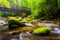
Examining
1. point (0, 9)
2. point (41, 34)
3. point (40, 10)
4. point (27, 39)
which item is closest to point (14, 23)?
point (41, 34)

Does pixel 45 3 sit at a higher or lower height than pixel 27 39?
higher

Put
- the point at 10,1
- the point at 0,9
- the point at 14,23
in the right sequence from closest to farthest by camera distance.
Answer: the point at 14,23
the point at 0,9
the point at 10,1

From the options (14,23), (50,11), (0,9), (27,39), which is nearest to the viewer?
(27,39)

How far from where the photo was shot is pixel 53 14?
22.2 metres

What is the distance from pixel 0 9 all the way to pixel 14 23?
1726 centimetres

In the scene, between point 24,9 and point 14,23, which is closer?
point 14,23

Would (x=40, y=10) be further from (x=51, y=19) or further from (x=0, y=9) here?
(x=0, y=9)

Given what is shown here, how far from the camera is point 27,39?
29.5 feet

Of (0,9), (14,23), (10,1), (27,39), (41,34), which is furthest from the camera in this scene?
(10,1)

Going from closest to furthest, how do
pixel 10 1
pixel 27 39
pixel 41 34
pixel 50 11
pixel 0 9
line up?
pixel 27 39 < pixel 41 34 < pixel 50 11 < pixel 0 9 < pixel 10 1

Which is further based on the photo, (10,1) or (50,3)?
(10,1)

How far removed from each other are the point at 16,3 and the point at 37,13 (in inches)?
621

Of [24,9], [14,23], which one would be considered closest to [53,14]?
[14,23]

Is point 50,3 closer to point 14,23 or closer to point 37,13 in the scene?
point 37,13
